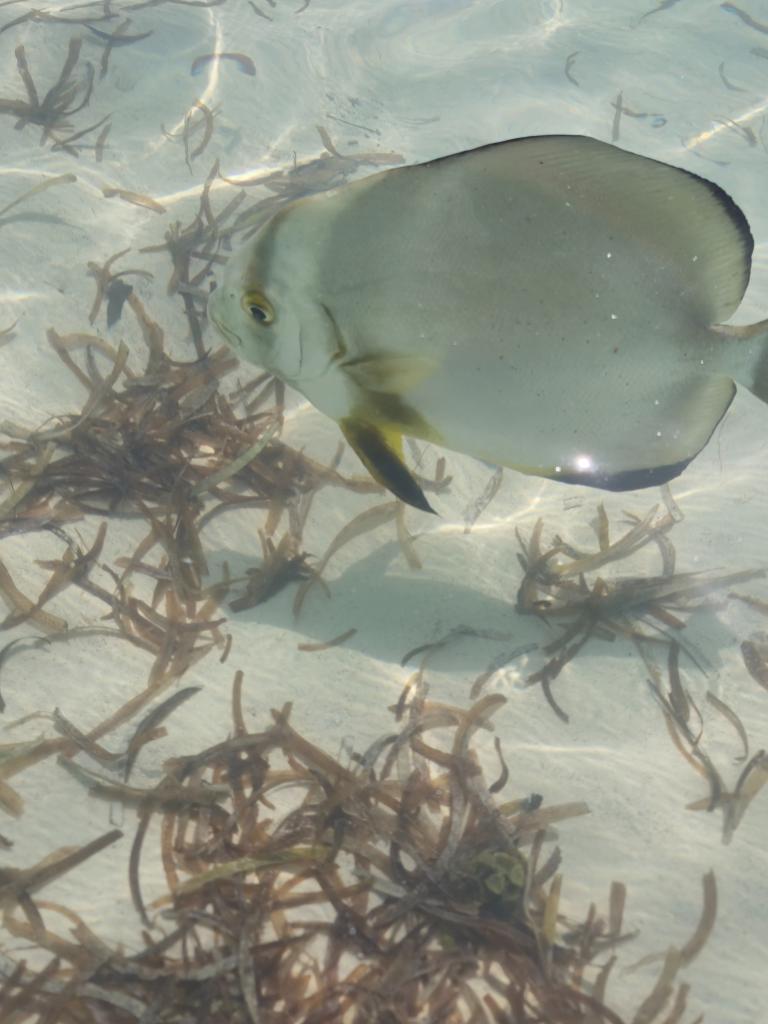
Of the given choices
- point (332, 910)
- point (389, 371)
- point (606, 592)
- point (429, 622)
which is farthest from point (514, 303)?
point (332, 910)

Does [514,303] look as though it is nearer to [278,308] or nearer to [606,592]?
[278,308]

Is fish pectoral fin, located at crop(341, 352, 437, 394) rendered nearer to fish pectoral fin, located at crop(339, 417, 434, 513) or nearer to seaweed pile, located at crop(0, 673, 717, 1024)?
fish pectoral fin, located at crop(339, 417, 434, 513)

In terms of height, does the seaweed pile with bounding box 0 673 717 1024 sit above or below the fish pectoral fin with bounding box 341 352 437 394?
below

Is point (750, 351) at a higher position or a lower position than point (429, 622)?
higher

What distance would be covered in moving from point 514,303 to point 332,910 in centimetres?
170

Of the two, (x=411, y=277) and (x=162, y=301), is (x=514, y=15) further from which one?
(x=411, y=277)

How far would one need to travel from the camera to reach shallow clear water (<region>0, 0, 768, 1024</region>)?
2369 mm

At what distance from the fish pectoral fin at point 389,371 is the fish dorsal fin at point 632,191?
476 millimetres

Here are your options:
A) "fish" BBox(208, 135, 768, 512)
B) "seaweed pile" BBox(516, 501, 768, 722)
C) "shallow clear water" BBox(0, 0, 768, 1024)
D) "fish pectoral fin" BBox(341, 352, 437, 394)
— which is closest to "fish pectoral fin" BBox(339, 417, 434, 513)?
"fish" BBox(208, 135, 768, 512)

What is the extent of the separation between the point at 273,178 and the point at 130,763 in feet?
12.4

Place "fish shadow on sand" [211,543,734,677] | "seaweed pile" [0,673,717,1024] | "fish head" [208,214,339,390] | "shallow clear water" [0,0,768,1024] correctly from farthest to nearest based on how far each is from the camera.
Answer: "fish shadow on sand" [211,543,734,677] → "shallow clear water" [0,0,768,1024] → "fish head" [208,214,339,390] → "seaweed pile" [0,673,717,1024]

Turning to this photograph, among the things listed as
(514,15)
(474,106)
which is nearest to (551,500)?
(474,106)

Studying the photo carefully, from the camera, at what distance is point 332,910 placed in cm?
219

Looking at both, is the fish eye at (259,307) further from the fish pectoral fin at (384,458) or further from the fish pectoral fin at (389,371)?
the fish pectoral fin at (384,458)
